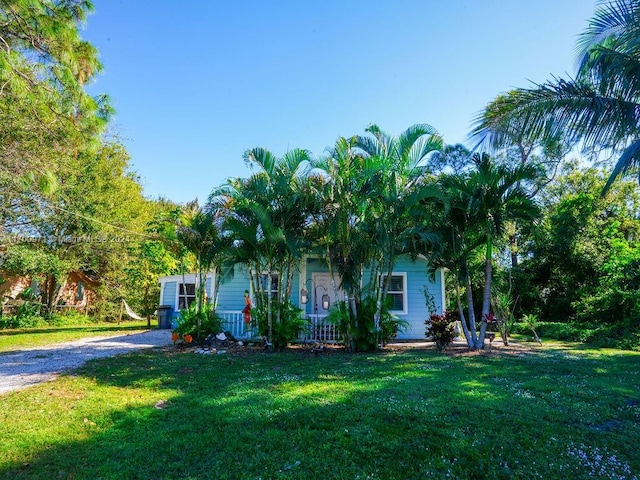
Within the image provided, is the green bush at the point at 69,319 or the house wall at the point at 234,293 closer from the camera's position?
the house wall at the point at 234,293

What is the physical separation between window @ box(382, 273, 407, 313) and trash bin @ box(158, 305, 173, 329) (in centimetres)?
935

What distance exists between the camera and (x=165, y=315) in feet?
50.7

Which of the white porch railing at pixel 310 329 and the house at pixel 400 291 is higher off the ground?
the house at pixel 400 291

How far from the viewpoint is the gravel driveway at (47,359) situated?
594cm

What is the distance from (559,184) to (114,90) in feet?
71.9

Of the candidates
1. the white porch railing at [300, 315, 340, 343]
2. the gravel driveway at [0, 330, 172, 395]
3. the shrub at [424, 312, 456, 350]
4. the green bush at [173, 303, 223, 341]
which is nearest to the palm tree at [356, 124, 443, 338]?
the shrub at [424, 312, 456, 350]

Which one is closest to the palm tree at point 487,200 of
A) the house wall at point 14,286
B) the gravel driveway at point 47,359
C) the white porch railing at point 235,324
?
the white porch railing at point 235,324

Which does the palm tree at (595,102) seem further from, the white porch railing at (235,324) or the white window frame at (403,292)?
the white porch railing at (235,324)

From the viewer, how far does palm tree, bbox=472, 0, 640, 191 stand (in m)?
5.15

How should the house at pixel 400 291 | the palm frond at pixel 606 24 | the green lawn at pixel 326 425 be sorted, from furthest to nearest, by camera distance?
the house at pixel 400 291 < the palm frond at pixel 606 24 < the green lawn at pixel 326 425

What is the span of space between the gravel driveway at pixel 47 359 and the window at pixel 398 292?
23.1ft

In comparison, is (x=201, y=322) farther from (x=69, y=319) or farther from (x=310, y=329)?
(x=69, y=319)

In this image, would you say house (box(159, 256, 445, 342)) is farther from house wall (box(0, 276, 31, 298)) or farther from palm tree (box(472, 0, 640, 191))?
house wall (box(0, 276, 31, 298))

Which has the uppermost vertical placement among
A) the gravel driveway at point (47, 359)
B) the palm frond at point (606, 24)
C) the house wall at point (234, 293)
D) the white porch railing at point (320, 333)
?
the palm frond at point (606, 24)
